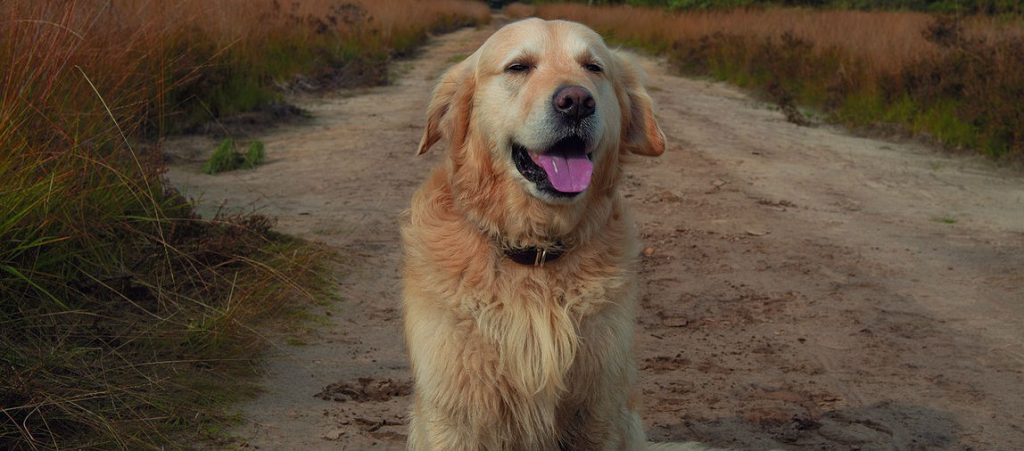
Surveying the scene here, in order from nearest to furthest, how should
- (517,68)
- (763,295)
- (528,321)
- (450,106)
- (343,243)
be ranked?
(528,321), (517,68), (450,106), (763,295), (343,243)

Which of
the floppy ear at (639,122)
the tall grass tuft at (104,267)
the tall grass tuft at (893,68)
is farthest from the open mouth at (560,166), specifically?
the tall grass tuft at (893,68)

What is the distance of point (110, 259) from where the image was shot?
4992 mm

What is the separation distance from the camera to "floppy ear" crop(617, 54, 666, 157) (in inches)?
158

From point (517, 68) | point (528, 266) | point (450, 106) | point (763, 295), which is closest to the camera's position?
point (528, 266)

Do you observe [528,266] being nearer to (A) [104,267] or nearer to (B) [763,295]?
(A) [104,267]

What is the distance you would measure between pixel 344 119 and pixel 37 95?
8.13 m

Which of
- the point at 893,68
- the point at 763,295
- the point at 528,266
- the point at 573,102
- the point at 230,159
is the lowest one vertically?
the point at 230,159

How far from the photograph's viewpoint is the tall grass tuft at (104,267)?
3865mm

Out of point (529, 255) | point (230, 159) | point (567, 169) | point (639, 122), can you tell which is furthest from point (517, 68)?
point (230, 159)

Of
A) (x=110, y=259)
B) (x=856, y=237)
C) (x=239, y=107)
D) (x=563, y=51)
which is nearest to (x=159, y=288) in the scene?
(x=110, y=259)

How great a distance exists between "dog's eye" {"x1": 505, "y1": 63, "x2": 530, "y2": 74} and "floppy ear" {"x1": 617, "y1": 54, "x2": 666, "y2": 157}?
0.48 metres

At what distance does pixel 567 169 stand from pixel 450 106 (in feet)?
2.22

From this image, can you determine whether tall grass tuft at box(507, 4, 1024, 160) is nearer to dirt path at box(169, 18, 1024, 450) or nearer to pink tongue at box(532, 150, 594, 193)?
dirt path at box(169, 18, 1024, 450)

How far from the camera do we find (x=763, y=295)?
618 centimetres
